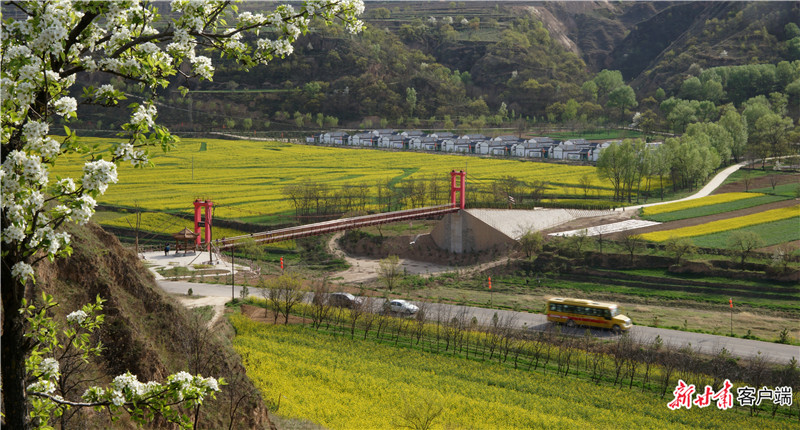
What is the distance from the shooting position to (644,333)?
1088 inches

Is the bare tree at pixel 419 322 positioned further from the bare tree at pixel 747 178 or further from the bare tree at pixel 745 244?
the bare tree at pixel 747 178

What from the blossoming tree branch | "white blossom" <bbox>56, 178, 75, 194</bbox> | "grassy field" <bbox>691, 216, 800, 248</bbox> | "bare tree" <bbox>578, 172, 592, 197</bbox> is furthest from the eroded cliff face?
"white blossom" <bbox>56, 178, 75, 194</bbox>

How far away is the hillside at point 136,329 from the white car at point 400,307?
13.5 metres

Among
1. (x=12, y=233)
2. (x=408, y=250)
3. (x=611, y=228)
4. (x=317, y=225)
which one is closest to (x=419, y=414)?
(x=12, y=233)

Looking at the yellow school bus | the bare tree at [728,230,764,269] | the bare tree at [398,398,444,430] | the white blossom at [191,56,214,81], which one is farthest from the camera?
the bare tree at [728,230,764,269]

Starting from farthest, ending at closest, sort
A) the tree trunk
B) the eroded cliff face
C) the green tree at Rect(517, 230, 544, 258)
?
1. the eroded cliff face
2. the green tree at Rect(517, 230, 544, 258)
3. the tree trunk

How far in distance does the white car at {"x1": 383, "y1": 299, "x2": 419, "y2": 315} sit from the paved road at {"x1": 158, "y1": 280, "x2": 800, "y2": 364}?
757 mm

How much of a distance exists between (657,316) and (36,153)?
28.4m

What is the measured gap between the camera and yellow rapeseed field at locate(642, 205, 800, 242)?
41594mm

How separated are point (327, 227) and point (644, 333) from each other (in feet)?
62.9

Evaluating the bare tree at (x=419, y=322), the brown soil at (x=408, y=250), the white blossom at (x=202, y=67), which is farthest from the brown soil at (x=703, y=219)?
the white blossom at (x=202, y=67)

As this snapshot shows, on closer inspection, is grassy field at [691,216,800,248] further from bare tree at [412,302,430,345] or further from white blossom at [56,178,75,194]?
white blossom at [56,178,75,194]

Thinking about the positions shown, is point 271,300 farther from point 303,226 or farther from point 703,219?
point 703,219

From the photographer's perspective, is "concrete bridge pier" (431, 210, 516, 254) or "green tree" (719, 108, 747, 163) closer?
"concrete bridge pier" (431, 210, 516, 254)
